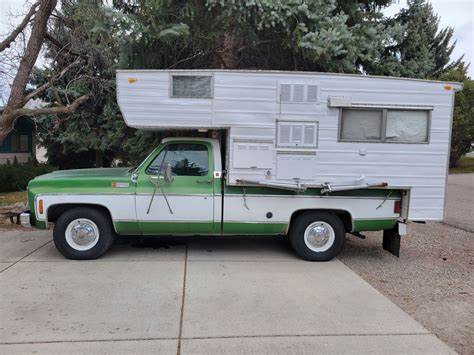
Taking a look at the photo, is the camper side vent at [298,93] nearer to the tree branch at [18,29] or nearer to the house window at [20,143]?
the tree branch at [18,29]

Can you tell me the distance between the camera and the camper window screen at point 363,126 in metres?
6.45

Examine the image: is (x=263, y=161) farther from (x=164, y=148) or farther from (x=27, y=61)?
(x=27, y=61)

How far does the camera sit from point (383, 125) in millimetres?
6418

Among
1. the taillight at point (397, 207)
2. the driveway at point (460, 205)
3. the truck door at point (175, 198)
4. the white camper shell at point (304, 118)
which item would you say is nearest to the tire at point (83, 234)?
the truck door at point (175, 198)

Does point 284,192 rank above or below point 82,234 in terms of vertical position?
above

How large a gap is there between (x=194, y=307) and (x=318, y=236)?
2.66 meters

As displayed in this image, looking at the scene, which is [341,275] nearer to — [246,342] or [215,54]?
[246,342]

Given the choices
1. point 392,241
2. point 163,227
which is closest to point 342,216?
point 392,241

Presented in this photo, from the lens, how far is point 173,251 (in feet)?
23.3

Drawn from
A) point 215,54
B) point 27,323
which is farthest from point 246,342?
point 215,54

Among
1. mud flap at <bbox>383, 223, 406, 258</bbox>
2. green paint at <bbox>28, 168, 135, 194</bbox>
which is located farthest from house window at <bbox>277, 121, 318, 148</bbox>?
green paint at <bbox>28, 168, 135, 194</bbox>

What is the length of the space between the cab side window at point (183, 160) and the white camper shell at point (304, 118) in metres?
0.41

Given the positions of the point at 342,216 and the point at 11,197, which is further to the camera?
the point at 11,197

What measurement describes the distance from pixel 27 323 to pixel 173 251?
9.78ft
